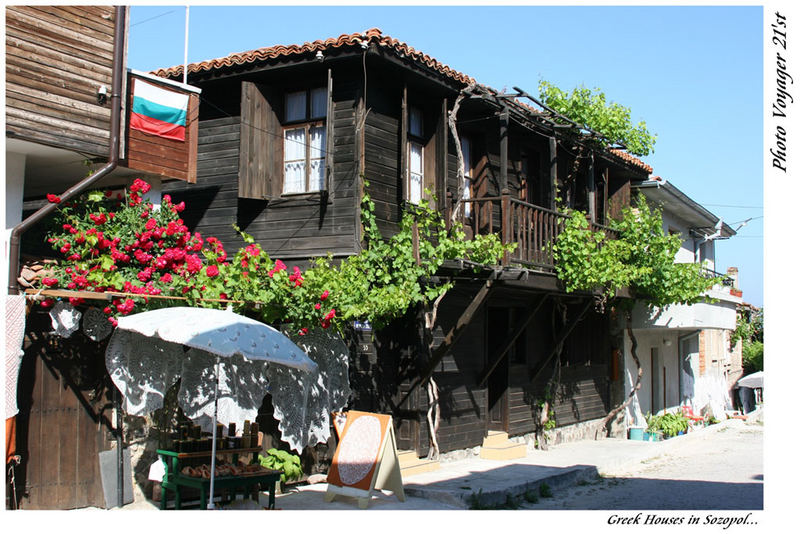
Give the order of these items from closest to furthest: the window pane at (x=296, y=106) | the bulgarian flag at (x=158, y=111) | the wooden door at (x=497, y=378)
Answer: the bulgarian flag at (x=158, y=111) < the window pane at (x=296, y=106) < the wooden door at (x=497, y=378)

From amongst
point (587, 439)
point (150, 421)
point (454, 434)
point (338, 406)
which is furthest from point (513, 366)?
point (150, 421)

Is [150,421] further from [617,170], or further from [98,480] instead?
[617,170]

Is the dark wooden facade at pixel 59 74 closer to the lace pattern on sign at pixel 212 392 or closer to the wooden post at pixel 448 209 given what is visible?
the lace pattern on sign at pixel 212 392

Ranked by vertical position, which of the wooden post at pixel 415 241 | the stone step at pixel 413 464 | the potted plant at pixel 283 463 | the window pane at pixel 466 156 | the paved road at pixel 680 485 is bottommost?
the paved road at pixel 680 485

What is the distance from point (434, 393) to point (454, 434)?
1239 millimetres

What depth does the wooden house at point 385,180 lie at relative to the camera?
436 inches

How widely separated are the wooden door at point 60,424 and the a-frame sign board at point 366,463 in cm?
255

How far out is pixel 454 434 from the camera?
1258cm

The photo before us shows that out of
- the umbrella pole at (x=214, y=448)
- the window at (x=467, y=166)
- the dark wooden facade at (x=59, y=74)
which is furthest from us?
the window at (x=467, y=166)

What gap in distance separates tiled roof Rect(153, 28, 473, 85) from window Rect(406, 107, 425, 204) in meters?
0.89

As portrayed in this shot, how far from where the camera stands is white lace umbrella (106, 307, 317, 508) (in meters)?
7.38

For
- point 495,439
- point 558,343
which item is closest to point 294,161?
point 495,439

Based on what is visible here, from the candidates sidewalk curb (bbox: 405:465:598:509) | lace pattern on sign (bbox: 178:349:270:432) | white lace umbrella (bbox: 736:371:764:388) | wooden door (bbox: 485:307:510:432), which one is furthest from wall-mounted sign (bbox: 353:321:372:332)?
white lace umbrella (bbox: 736:371:764:388)

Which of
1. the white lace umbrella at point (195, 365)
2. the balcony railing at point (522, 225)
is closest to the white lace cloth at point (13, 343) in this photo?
the white lace umbrella at point (195, 365)
